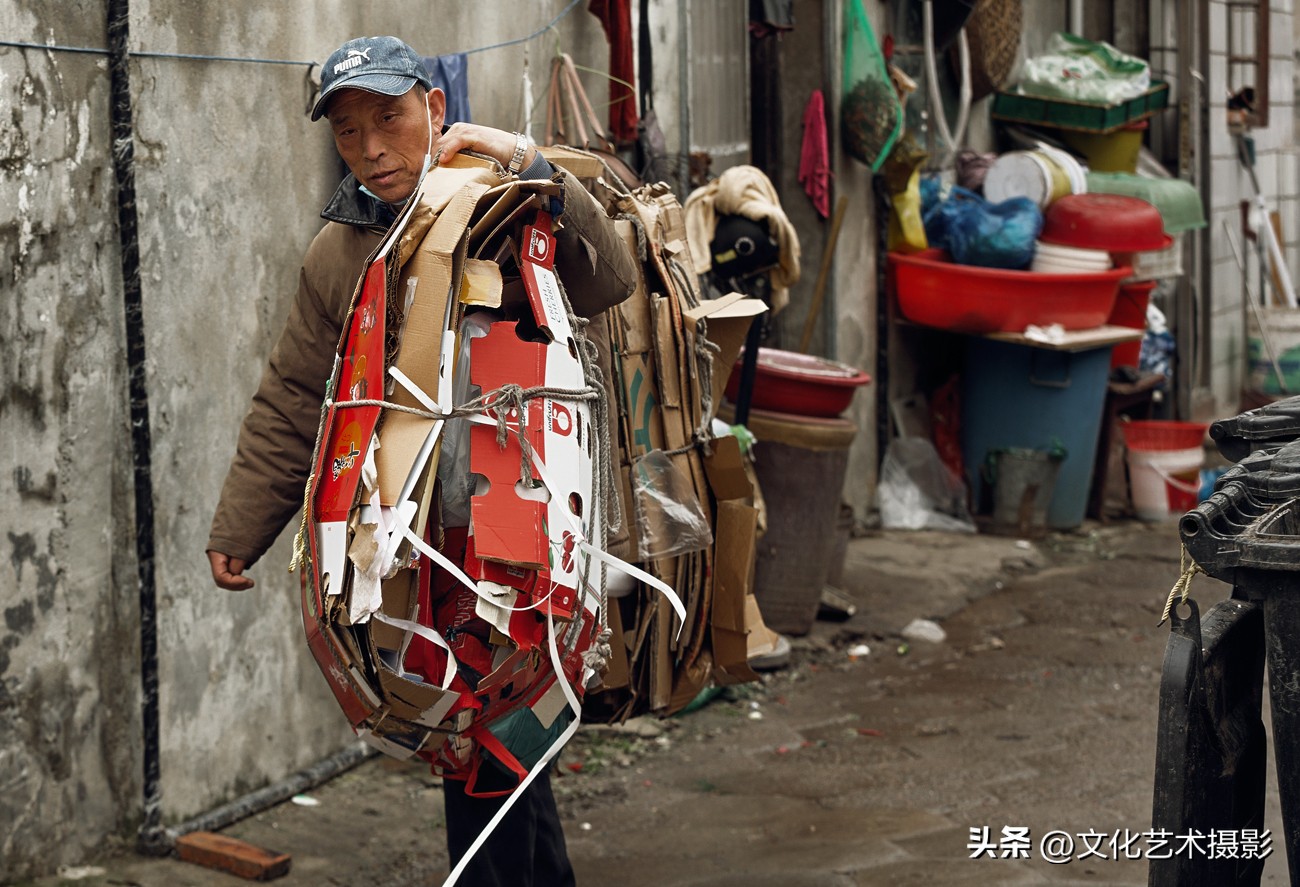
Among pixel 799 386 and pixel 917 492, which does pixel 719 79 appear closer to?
pixel 799 386

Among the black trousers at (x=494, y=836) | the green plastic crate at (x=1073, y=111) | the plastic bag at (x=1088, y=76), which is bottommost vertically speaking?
the black trousers at (x=494, y=836)

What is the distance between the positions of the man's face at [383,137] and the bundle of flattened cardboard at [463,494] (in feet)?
0.49

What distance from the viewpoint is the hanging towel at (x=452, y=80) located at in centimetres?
453

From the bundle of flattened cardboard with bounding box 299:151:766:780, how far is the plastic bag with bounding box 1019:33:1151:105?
706 centimetres

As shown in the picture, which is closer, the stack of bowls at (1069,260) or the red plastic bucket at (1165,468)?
the stack of bowls at (1069,260)

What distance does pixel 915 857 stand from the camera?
4.01 meters

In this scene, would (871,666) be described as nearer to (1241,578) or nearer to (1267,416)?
(1267,416)

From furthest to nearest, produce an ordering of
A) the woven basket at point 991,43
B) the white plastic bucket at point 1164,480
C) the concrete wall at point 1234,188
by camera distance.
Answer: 1. the concrete wall at point 1234,188
2. the woven basket at point 991,43
3. the white plastic bucket at point 1164,480

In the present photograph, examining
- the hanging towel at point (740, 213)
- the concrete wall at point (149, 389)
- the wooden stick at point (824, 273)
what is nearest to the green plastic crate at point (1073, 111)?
the wooden stick at point (824, 273)

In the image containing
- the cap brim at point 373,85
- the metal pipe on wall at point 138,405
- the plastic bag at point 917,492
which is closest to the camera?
the cap brim at point 373,85

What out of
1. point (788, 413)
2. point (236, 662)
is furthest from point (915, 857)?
point (788, 413)

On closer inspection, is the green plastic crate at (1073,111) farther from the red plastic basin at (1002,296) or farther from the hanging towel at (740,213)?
the hanging towel at (740,213)

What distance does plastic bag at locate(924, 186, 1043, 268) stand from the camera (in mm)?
7738

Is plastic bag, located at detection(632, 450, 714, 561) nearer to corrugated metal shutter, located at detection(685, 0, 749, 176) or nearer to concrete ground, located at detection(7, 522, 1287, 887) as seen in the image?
concrete ground, located at detection(7, 522, 1287, 887)
